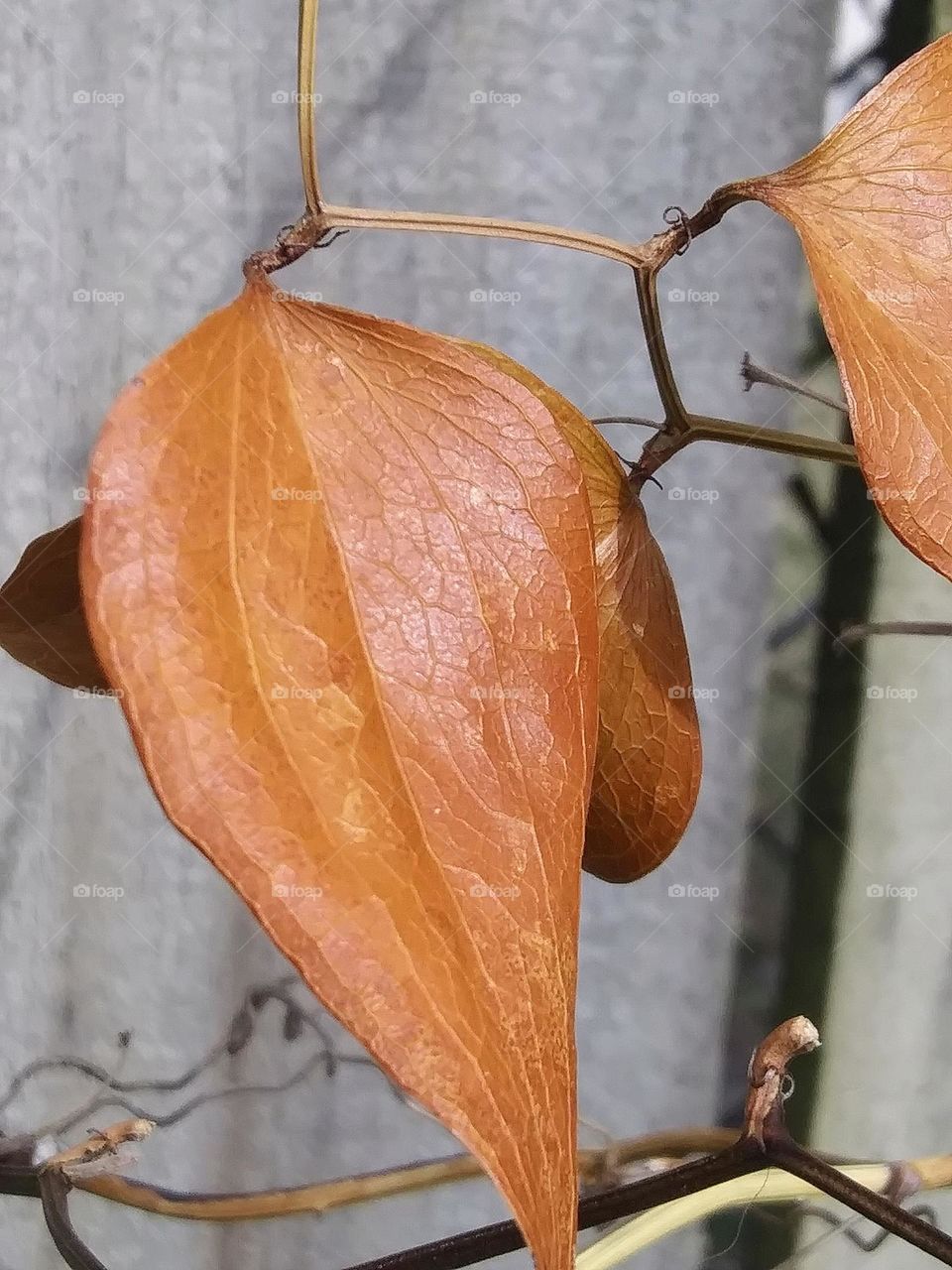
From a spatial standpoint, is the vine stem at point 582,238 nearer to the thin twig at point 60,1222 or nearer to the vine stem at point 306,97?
the vine stem at point 306,97

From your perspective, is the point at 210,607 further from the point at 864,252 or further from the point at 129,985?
the point at 129,985

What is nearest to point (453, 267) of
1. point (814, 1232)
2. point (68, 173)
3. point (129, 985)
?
point (68, 173)
